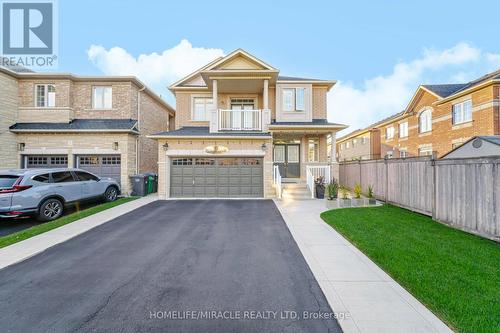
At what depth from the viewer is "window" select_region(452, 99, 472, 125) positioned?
15.9 meters

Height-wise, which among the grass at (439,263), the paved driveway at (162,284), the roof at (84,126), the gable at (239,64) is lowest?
the paved driveway at (162,284)

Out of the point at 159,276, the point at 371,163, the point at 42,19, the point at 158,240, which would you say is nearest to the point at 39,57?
the point at 42,19

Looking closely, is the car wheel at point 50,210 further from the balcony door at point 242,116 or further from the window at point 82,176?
the balcony door at point 242,116

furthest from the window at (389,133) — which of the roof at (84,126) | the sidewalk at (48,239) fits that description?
the sidewalk at (48,239)

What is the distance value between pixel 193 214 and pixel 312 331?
22.3ft

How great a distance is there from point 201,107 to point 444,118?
18529 mm

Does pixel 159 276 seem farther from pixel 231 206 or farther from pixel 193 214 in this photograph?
pixel 231 206

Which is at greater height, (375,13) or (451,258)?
(375,13)

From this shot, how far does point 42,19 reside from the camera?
12.0m

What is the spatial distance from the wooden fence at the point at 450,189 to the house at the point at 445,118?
11.5 ft

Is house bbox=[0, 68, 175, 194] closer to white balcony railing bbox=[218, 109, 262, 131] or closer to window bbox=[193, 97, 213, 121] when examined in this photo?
window bbox=[193, 97, 213, 121]

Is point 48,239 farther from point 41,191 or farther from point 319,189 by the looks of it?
point 319,189

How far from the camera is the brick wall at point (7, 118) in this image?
41.5 ft

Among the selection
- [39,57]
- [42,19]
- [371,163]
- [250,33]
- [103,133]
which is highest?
[250,33]
